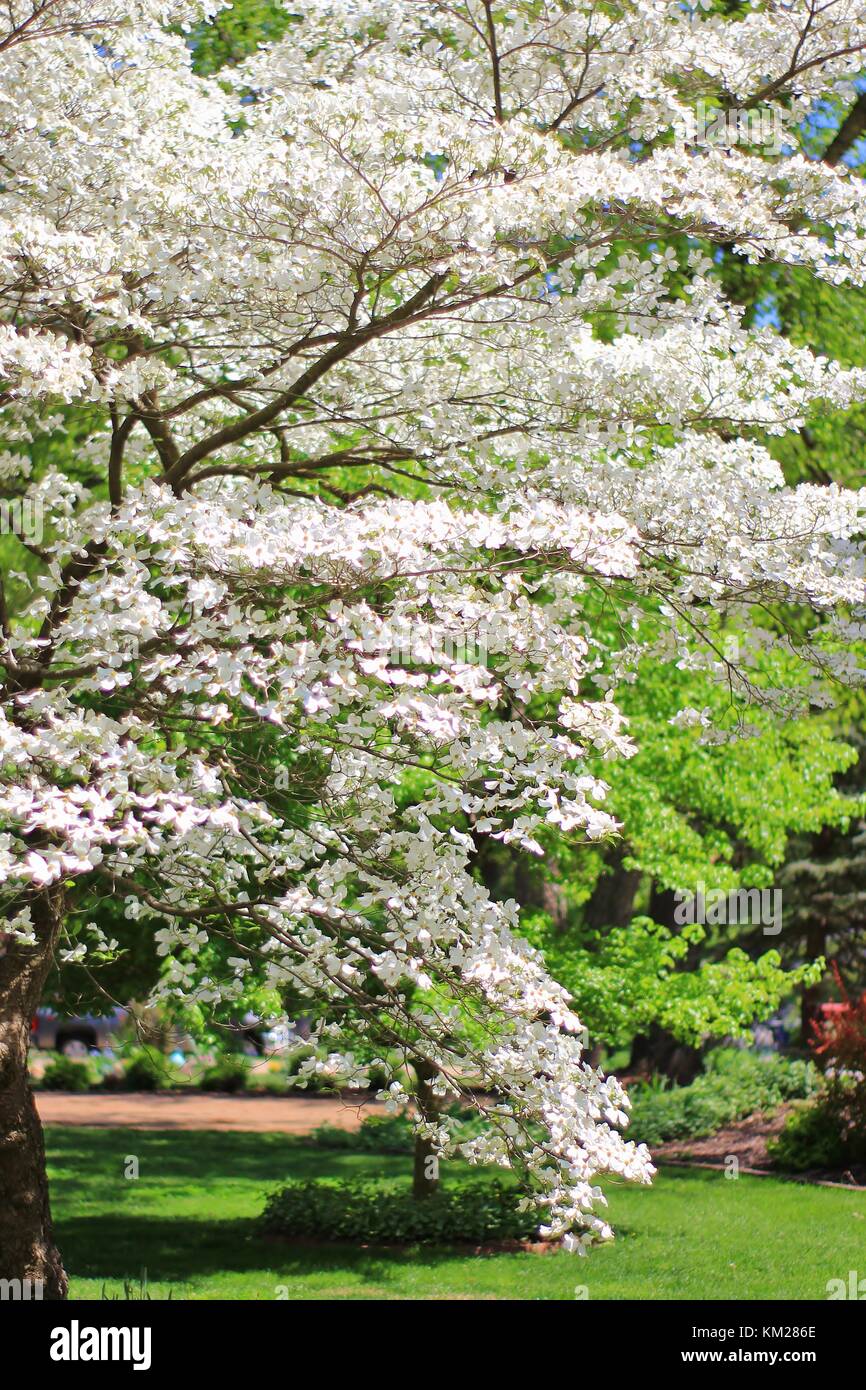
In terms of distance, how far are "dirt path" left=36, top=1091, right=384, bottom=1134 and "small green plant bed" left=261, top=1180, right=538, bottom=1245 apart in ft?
23.1

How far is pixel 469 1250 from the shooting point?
35.7 feet

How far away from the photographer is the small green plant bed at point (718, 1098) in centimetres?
1719

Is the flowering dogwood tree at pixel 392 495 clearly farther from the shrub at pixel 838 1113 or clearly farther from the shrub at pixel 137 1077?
the shrub at pixel 137 1077

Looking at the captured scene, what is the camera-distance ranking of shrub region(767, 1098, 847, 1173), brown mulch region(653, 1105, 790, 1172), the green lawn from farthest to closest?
brown mulch region(653, 1105, 790, 1172), shrub region(767, 1098, 847, 1173), the green lawn

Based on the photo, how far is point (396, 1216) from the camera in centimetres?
1138

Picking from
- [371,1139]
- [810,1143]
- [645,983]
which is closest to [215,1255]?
[645,983]

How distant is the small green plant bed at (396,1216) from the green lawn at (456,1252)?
0.34 metres

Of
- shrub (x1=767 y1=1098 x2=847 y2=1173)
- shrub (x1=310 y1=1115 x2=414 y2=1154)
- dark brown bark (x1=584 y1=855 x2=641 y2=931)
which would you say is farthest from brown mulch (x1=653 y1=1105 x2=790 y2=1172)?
shrub (x1=310 y1=1115 x2=414 y2=1154)

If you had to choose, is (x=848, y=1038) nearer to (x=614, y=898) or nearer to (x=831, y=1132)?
(x=831, y=1132)

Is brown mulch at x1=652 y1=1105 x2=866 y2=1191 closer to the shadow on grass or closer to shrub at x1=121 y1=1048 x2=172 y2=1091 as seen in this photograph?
the shadow on grass

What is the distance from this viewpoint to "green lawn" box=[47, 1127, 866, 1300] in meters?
9.22
